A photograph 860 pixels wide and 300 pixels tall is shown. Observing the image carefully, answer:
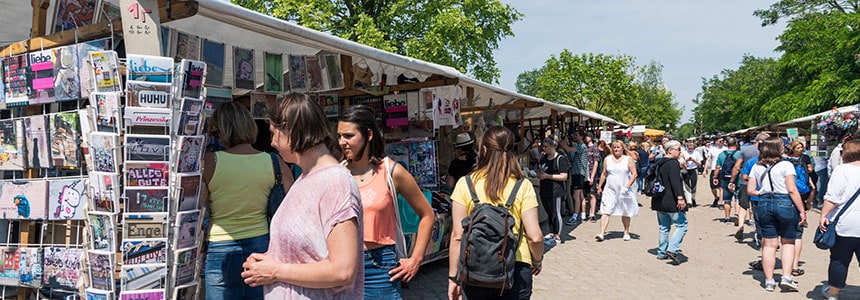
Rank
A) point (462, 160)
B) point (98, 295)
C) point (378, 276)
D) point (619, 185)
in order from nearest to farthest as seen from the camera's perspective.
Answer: point (378, 276), point (98, 295), point (462, 160), point (619, 185)

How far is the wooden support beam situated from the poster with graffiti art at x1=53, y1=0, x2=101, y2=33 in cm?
13

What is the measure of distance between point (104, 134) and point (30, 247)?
123 centimetres

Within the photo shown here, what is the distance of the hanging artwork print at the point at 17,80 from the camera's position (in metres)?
3.17

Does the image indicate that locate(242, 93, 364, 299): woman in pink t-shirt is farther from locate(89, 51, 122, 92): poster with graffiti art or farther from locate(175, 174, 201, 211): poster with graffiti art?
locate(89, 51, 122, 92): poster with graffiti art

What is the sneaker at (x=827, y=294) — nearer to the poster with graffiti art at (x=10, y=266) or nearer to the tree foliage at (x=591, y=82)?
the poster with graffiti art at (x=10, y=266)

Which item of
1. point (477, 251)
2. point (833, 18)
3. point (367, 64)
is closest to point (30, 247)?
point (477, 251)

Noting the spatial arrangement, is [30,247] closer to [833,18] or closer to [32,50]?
[32,50]

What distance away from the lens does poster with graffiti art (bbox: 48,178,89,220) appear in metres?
3.02

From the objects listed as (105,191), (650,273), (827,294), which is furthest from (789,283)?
(105,191)

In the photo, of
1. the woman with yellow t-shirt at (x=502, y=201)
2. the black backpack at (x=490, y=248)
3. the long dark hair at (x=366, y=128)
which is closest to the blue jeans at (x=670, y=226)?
the woman with yellow t-shirt at (x=502, y=201)

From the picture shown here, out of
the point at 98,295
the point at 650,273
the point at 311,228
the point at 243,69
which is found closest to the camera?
the point at 311,228

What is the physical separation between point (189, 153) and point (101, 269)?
0.70 metres

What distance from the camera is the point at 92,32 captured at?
2961 millimetres

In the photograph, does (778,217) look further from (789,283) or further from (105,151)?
(105,151)
